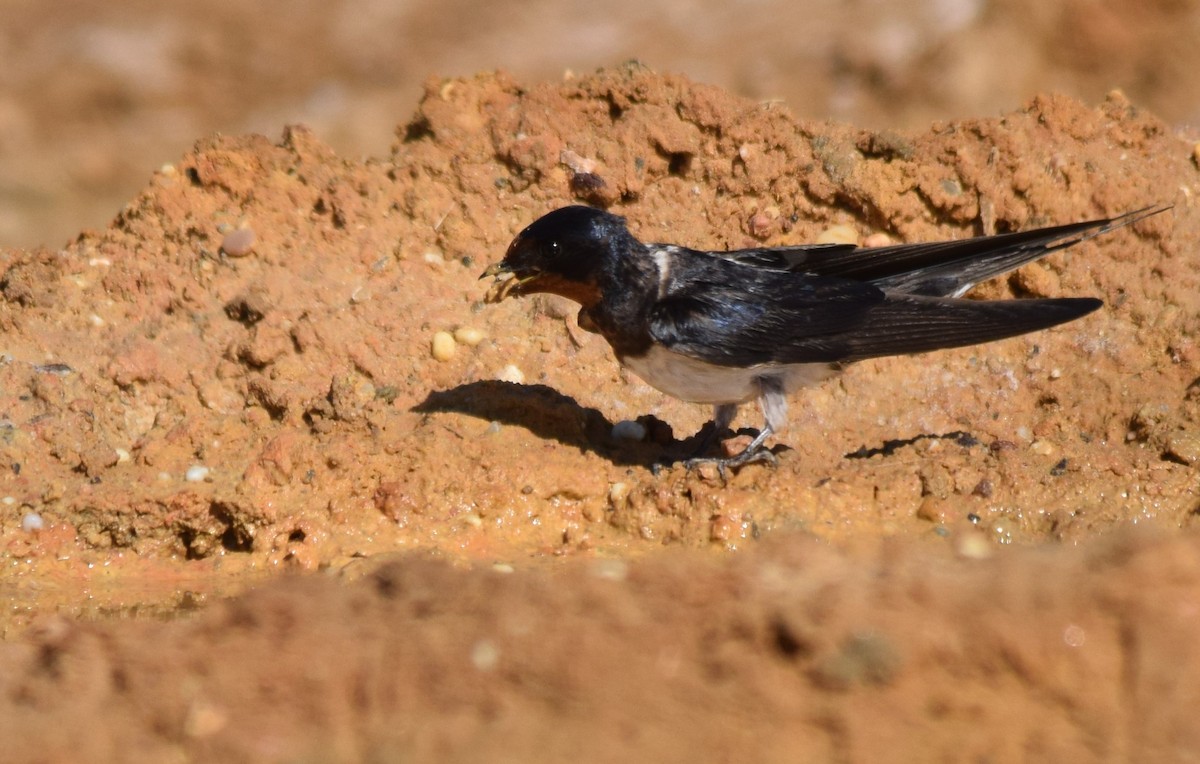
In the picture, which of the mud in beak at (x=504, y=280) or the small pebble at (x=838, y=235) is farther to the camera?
the small pebble at (x=838, y=235)

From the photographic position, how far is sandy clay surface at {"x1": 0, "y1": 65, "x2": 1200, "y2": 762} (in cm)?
272

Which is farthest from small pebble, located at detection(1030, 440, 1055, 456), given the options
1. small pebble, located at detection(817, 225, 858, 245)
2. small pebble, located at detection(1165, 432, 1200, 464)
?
small pebble, located at detection(817, 225, 858, 245)

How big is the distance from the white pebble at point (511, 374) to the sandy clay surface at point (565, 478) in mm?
16

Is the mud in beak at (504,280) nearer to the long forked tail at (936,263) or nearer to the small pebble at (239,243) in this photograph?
the long forked tail at (936,263)

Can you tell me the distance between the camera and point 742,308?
4969 mm

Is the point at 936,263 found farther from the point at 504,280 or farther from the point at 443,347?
the point at 443,347

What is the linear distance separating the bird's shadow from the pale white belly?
0.82 feet

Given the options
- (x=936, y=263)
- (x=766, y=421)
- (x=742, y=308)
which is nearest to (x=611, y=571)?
(x=766, y=421)

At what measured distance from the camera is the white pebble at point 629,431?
5129 mm

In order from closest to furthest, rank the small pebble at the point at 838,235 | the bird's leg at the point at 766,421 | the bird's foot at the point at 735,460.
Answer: the bird's foot at the point at 735,460 → the bird's leg at the point at 766,421 → the small pebble at the point at 838,235

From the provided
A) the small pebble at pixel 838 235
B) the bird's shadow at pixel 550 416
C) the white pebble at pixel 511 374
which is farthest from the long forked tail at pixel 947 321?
the white pebble at pixel 511 374

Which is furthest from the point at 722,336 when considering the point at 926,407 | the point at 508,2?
the point at 508,2

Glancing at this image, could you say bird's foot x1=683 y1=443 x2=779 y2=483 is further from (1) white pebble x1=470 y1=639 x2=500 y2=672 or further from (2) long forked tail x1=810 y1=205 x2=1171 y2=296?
Result: (1) white pebble x1=470 y1=639 x2=500 y2=672

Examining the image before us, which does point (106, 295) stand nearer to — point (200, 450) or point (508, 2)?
point (200, 450)
